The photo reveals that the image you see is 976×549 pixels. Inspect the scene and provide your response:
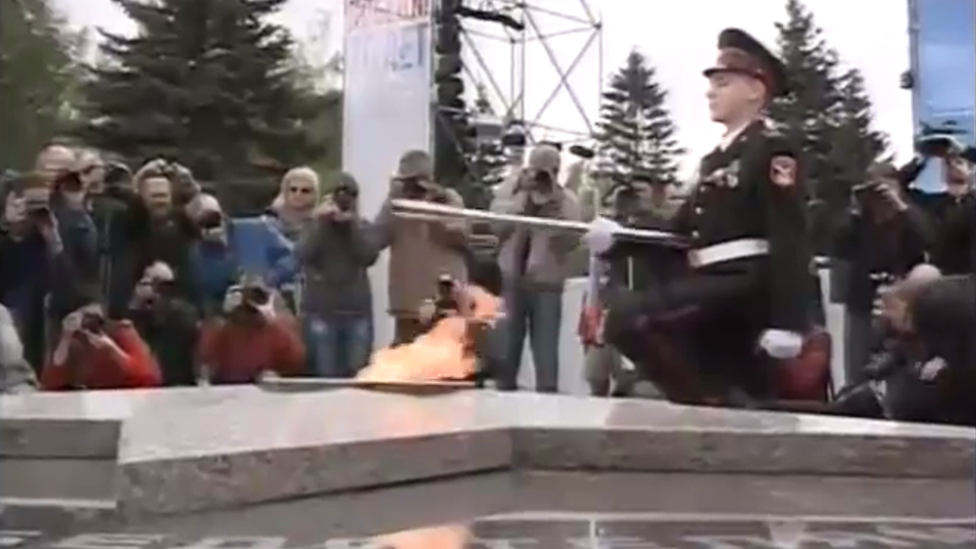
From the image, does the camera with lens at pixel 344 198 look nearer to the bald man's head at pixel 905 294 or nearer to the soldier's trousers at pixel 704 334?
the soldier's trousers at pixel 704 334

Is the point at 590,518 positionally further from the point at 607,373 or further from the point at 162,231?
the point at 162,231

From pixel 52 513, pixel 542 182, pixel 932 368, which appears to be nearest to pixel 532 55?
pixel 542 182

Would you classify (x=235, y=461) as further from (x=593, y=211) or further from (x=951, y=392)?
(x=593, y=211)

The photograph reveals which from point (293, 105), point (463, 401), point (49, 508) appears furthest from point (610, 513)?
point (293, 105)

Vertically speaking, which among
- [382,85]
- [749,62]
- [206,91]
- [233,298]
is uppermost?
[206,91]

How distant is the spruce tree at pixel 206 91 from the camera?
15.9ft

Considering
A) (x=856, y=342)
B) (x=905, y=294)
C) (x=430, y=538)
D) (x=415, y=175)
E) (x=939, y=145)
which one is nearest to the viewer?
(x=430, y=538)

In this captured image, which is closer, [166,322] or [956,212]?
[956,212]

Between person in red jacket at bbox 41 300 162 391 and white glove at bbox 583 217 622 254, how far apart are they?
1.03 metres

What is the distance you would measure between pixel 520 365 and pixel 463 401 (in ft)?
4.21

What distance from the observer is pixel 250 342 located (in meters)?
3.78

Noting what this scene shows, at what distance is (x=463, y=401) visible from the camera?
2760 millimetres

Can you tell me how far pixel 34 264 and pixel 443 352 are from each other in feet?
3.09

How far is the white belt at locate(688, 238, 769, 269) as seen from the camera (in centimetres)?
293
